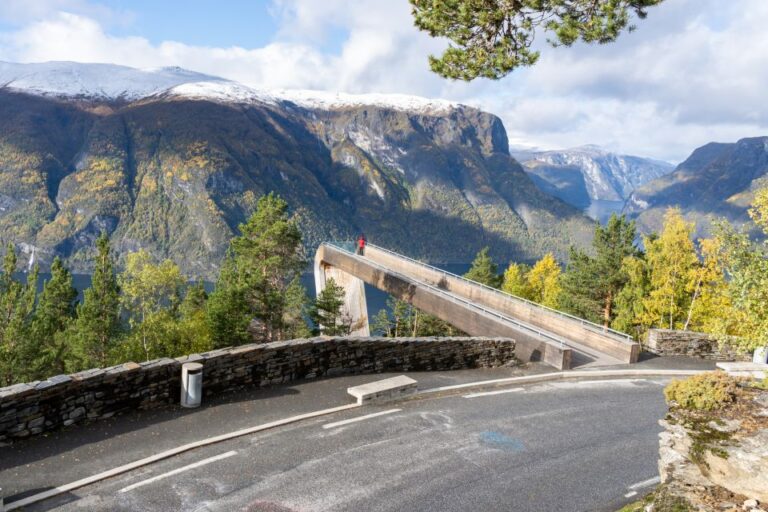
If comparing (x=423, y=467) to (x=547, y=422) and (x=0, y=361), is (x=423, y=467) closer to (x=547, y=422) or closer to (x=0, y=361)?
(x=547, y=422)

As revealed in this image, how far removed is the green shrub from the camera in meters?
9.53

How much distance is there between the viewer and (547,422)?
13273 millimetres

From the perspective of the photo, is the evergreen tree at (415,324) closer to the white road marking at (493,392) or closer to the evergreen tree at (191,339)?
the evergreen tree at (191,339)

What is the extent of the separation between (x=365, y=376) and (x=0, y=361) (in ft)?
134

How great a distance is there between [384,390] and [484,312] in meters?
13.9

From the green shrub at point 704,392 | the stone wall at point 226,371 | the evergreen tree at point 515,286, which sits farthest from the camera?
the evergreen tree at point 515,286

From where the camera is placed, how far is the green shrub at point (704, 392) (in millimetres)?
9531

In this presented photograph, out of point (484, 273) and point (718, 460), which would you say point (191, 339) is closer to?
point (484, 273)

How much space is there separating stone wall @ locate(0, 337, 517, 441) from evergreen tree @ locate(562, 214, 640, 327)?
76.8 ft

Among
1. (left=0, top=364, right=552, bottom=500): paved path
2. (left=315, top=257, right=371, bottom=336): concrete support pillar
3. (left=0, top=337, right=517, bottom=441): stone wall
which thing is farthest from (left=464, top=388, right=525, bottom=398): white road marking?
(left=315, top=257, right=371, bottom=336): concrete support pillar

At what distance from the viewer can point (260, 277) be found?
38.6 m

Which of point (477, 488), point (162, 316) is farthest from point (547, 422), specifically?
point (162, 316)

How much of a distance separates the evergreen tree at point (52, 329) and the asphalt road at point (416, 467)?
38.4m

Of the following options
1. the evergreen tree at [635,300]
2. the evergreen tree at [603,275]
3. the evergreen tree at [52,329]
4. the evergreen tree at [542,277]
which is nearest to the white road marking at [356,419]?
the evergreen tree at [635,300]
